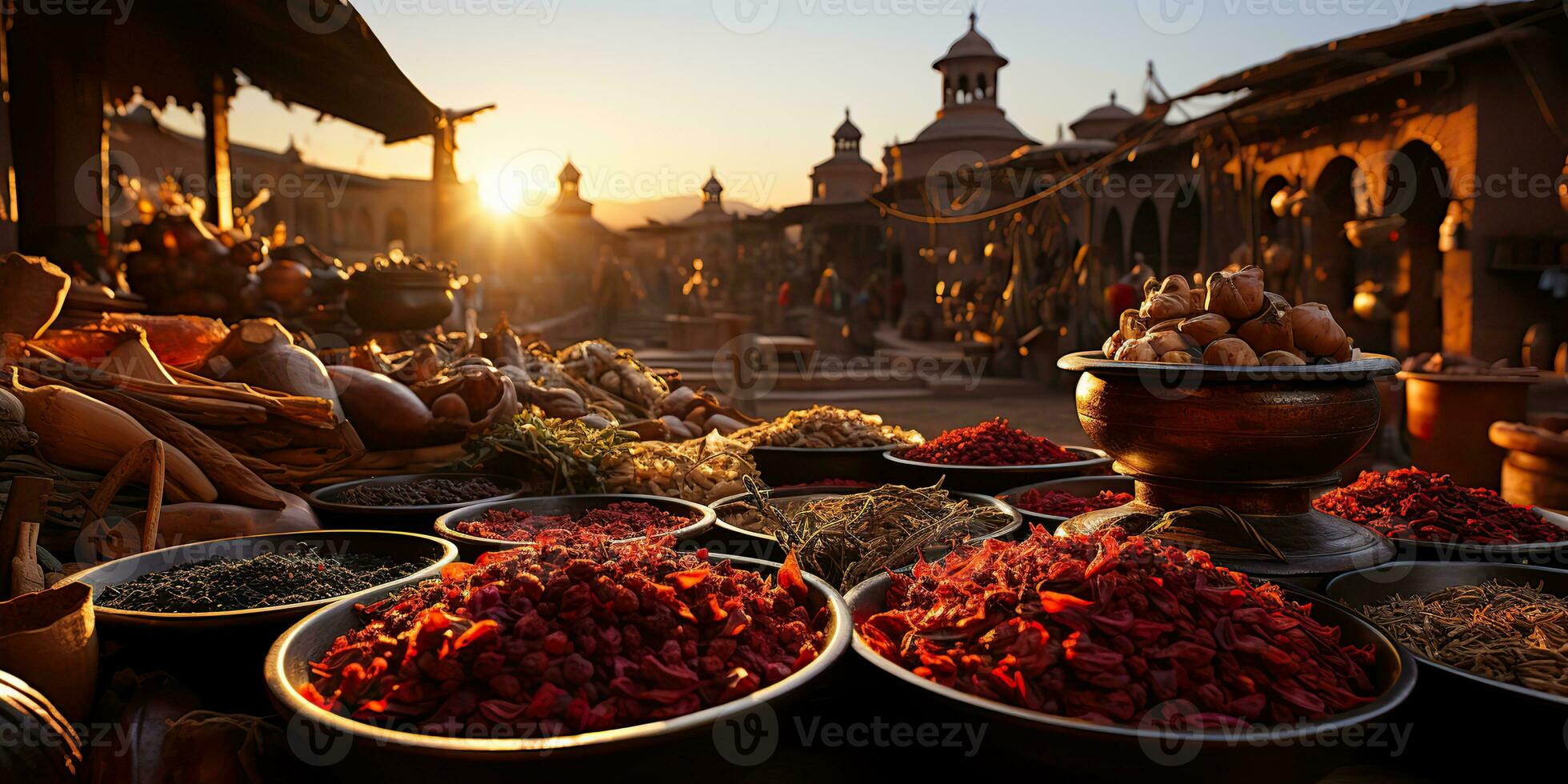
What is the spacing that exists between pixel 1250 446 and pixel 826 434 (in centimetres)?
194

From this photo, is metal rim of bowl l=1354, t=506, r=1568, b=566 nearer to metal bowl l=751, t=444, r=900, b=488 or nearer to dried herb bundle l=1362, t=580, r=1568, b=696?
dried herb bundle l=1362, t=580, r=1568, b=696

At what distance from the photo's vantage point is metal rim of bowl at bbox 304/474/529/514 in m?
2.49

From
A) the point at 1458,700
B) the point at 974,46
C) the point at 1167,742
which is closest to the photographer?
the point at 1167,742

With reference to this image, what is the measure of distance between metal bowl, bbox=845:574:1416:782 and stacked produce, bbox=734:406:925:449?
7.44ft

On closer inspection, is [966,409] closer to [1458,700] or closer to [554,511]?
[554,511]

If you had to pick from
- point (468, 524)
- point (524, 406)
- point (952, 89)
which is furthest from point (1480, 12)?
point (952, 89)

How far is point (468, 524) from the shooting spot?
7.64 feet

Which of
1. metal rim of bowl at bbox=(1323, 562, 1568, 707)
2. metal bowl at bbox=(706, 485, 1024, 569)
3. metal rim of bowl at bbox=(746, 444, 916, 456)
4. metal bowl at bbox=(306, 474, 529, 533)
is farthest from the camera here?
metal rim of bowl at bbox=(746, 444, 916, 456)

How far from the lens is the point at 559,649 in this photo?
4.42ft

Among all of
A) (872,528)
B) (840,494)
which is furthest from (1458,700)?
(840,494)

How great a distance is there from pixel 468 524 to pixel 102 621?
2.75 ft

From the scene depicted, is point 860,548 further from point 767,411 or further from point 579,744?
point 767,411

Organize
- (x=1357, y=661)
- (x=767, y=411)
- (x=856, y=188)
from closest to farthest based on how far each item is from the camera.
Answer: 1. (x=1357, y=661)
2. (x=767, y=411)
3. (x=856, y=188)

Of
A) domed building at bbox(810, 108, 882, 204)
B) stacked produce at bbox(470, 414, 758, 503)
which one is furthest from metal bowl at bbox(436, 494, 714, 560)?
domed building at bbox(810, 108, 882, 204)
